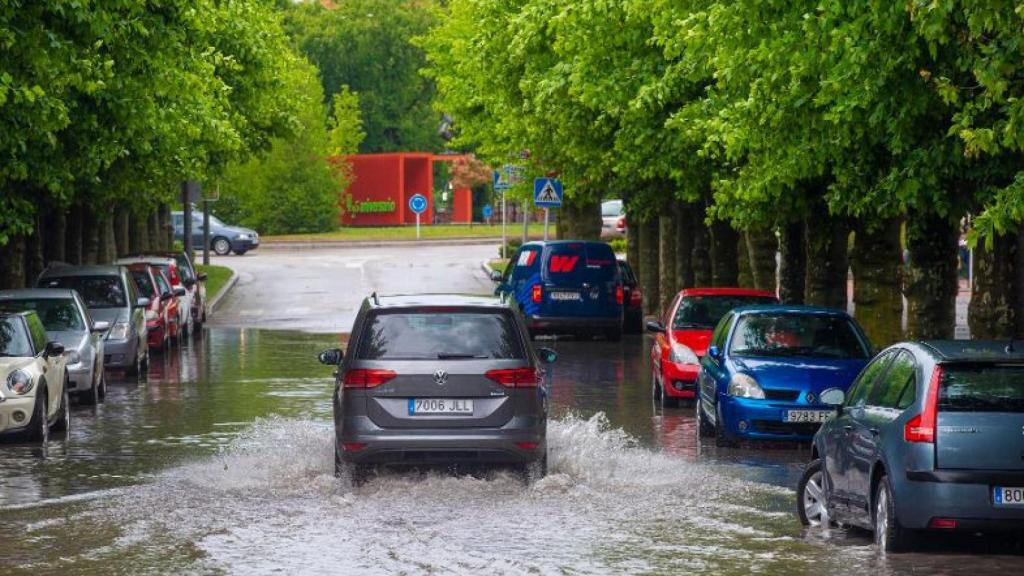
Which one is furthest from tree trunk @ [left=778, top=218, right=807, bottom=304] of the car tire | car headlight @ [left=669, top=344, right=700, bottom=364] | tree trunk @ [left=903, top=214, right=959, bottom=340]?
the car tire

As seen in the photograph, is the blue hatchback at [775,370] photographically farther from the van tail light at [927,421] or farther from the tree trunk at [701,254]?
the tree trunk at [701,254]

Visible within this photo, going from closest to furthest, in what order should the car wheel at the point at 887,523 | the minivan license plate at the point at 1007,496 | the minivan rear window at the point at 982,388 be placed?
the minivan license plate at the point at 1007,496 < the minivan rear window at the point at 982,388 < the car wheel at the point at 887,523

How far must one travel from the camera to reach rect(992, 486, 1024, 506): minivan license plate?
11.6 m

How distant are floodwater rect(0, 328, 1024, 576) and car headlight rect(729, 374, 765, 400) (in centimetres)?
→ 55

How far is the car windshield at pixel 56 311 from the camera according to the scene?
2478cm

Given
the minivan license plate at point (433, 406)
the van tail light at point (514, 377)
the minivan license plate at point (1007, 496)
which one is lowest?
the minivan license plate at point (1007, 496)

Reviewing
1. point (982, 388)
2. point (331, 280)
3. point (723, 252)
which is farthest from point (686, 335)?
point (331, 280)

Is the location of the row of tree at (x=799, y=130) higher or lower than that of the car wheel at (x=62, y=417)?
higher

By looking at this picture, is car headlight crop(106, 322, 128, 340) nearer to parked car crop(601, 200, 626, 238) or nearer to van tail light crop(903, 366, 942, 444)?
van tail light crop(903, 366, 942, 444)

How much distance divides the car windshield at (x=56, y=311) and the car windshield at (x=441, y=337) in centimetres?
998

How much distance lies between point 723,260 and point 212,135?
35.5 feet

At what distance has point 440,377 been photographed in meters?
15.5

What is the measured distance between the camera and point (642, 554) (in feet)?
41.0

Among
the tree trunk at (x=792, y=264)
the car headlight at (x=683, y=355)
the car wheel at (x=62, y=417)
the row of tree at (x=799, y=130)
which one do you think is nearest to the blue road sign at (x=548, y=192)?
the row of tree at (x=799, y=130)
